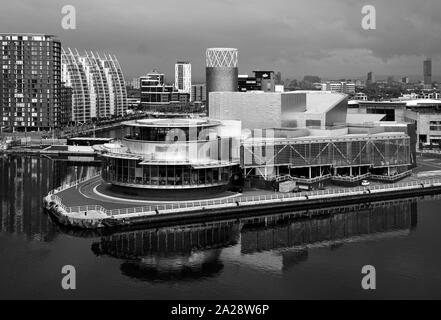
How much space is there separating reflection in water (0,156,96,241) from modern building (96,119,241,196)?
5307 mm

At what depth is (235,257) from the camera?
2734 cm

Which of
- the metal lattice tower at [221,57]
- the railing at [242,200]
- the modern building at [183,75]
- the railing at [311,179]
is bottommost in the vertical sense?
the railing at [242,200]

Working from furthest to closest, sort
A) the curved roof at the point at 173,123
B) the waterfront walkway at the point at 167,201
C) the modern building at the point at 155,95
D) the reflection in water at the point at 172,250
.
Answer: the modern building at the point at 155,95 < the curved roof at the point at 173,123 < the waterfront walkway at the point at 167,201 < the reflection in water at the point at 172,250

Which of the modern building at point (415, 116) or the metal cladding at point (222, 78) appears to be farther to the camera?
the modern building at point (415, 116)

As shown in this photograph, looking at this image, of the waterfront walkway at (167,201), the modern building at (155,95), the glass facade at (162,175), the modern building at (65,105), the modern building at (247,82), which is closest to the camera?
the waterfront walkway at (167,201)

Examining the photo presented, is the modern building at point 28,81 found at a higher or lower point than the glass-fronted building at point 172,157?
higher

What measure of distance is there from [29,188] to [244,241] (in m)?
19.7

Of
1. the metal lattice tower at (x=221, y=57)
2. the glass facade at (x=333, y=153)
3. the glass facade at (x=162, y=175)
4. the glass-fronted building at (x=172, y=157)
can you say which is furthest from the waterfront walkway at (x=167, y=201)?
the metal lattice tower at (x=221, y=57)

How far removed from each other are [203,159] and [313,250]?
1126cm

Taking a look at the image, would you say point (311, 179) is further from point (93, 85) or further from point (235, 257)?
point (93, 85)

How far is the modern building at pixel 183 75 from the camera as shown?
17875cm

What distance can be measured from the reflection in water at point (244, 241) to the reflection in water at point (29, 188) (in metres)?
4.73

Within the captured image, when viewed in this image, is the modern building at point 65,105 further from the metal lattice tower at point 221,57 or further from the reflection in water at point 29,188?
the metal lattice tower at point 221,57

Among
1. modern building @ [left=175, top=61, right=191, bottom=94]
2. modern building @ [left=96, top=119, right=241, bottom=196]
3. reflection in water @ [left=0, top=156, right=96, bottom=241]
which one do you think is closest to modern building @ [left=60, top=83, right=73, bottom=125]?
reflection in water @ [left=0, top=156, right=96, bottom=241]
